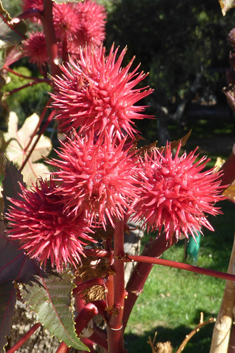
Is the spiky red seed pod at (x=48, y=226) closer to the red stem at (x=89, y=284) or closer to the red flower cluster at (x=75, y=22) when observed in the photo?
the red stem at (x=89, y=284)

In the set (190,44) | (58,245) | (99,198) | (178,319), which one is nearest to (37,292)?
(58,245)

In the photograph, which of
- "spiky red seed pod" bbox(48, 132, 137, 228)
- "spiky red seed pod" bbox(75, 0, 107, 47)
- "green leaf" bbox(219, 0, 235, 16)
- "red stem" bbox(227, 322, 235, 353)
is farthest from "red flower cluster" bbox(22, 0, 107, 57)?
"red stem" bbox(227, 322, 235, 353)

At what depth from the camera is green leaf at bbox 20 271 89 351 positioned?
22.2 inches

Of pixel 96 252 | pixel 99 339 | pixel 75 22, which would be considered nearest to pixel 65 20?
pixel 75 22

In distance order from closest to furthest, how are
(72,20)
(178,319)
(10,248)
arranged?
(10,248)
(72,20)
(178,319)

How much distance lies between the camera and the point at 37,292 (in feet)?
2.03

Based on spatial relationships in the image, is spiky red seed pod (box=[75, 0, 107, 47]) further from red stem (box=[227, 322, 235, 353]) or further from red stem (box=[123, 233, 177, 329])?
red stem (box=[227, 322, 235, 353])

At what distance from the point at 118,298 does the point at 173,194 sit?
28 cm

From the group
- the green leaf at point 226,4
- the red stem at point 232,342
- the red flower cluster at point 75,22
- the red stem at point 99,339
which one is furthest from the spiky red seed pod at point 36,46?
the red stem at point 232,342

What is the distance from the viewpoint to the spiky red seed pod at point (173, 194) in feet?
1.83

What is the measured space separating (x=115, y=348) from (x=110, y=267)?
199 mm

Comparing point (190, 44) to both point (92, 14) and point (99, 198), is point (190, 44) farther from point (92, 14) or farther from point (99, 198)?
point (99, 198)

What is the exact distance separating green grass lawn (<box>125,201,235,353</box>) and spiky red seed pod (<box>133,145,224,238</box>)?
2.20 meters

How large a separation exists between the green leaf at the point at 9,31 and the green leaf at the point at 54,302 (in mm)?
599
